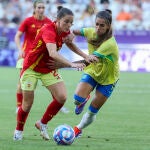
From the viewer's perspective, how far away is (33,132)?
1154cm

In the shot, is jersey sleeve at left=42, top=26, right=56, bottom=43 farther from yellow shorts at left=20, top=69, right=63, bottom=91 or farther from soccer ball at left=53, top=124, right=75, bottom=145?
soccer ball at left=53, top=124, right=75, bottom=145

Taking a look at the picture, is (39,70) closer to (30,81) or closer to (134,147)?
(30,81)

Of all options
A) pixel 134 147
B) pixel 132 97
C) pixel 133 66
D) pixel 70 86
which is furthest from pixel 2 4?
pixel 134 147

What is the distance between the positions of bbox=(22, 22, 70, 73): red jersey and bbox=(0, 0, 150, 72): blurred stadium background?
16.7 meters

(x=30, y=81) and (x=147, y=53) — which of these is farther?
(x=147, y=53)

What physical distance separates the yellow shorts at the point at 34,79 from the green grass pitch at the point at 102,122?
2.68 feet

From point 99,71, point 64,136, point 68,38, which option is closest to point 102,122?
point 99,71

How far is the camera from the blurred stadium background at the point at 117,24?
28.1 m

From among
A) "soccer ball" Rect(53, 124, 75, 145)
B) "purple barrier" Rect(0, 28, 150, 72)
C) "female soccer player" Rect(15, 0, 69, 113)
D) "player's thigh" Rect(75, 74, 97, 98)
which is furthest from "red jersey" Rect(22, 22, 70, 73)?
"purple barrier" Rect(0, 28, 150, 72)

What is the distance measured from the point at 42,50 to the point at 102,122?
3344 millimetres

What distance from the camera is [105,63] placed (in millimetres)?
10828

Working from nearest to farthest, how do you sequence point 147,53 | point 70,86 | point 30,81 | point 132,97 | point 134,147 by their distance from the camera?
point 134,147 → point 30,81 → point 132,97 → point 70,86 → point 147,53

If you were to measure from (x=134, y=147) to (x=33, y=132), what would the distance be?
2.41 meters

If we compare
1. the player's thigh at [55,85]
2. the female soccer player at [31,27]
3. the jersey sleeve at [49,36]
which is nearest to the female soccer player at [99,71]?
the player's thigh at [55,85]
